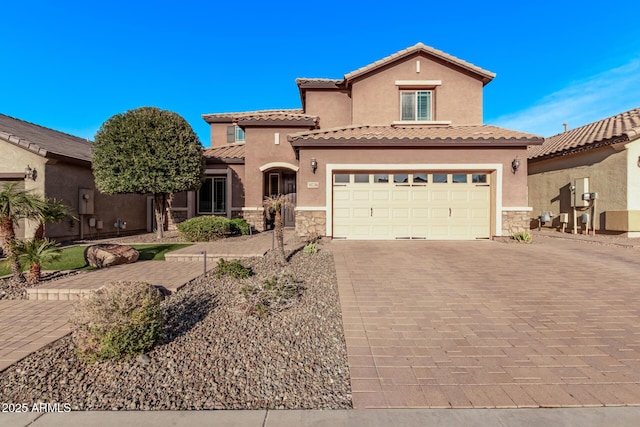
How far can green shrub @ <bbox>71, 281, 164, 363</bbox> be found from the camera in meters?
3.49

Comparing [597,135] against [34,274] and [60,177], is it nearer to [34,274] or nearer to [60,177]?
[34,274]

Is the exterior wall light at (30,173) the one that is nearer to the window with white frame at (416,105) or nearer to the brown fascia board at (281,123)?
the brown fascia board at (281,123)

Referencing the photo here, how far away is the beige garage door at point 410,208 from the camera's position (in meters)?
11.7

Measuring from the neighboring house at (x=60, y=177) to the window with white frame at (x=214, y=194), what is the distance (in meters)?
3.68

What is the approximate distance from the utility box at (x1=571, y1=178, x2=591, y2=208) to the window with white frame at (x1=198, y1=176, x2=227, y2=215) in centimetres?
1722

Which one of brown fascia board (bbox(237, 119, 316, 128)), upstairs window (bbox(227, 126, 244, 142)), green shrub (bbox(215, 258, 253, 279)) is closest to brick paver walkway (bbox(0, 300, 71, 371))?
green shrub (bbox(215, 258, 253, 279))

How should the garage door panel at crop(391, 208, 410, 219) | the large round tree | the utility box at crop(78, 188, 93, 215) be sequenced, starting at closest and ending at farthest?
the garage door panel at crop(391, 208, 410, 219) < the large round tree < the utility box at crop(78, 188, 93, 215)

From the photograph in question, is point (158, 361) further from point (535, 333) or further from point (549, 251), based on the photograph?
point (549, 251)

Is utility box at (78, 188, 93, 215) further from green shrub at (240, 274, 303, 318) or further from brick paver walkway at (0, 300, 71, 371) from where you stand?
green shrub at (240, 274, 303, 318)

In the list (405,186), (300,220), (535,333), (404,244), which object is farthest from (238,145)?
(535,333)

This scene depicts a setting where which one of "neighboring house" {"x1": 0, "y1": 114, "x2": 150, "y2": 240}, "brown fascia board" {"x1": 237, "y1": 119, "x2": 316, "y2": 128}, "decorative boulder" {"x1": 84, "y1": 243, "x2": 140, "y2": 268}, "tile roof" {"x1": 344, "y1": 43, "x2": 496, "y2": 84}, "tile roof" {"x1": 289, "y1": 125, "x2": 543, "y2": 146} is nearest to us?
"decorative boulder" {"x1": 84, "y1": 243, "x2": 140, "y2": 268}

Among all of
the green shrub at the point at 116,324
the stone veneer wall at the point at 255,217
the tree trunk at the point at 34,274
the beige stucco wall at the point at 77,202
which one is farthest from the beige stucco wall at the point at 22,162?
the green shrub at the point at 116,324

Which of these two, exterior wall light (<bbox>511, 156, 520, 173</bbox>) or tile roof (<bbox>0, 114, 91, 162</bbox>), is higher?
tile roof (<bbox>0, 114, 91, 162</bbox>)

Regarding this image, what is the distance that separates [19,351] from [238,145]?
1670 cm
